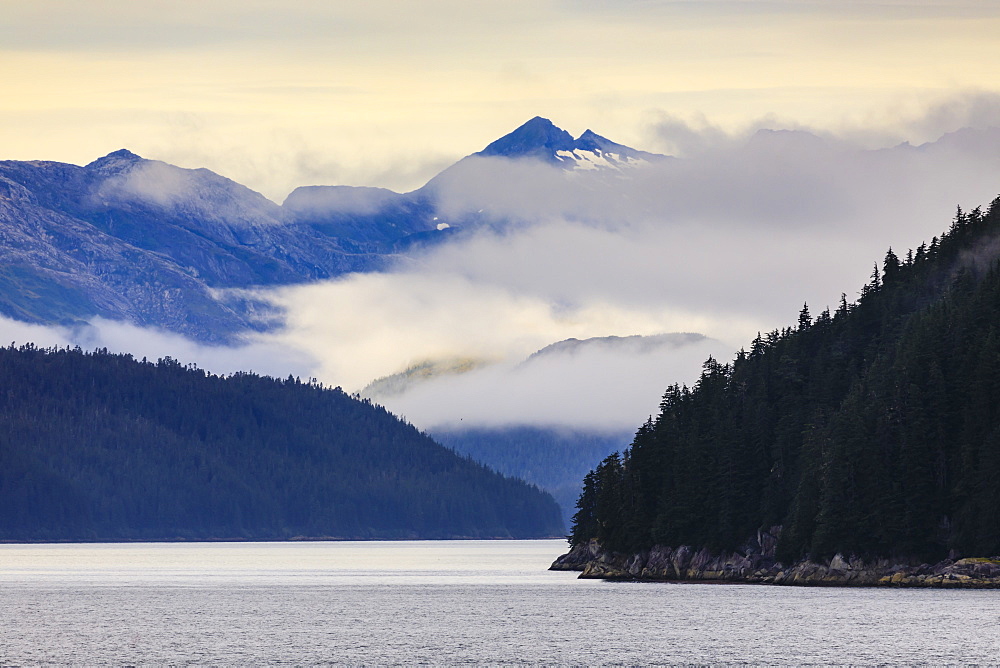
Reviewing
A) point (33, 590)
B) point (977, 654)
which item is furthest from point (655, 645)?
point (33, 590)

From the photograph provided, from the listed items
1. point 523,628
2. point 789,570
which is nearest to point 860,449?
point 789,570

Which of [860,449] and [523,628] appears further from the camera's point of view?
[860,449]

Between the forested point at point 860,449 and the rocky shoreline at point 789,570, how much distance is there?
116 cm

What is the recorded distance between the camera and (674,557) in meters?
188

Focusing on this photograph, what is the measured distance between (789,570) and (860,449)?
1612 cm

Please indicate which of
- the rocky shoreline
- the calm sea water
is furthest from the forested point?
the calm sea water

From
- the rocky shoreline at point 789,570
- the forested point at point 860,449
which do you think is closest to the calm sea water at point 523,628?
the rocky shoreline at point 789,570

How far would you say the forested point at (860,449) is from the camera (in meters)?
155

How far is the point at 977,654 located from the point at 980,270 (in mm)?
93415

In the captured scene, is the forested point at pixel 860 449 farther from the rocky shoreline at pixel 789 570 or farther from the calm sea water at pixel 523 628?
the calm sea water at pixel 523 628

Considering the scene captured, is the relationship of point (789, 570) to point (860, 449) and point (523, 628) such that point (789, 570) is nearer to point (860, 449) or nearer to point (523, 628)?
point (860, 449)

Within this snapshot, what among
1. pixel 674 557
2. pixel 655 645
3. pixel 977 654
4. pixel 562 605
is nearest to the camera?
pixel 977 654

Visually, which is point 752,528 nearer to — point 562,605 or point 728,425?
point 728,425

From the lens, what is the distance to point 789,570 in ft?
554
